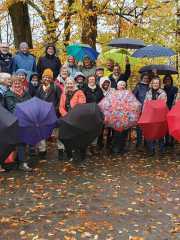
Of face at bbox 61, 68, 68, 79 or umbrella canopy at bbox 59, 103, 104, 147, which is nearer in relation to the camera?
umbrella canopy at bbox 59, 103, 104, 147

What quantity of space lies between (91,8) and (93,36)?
3.49 feet

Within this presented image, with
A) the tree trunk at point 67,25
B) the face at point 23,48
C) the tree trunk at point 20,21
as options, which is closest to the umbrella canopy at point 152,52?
the face at point 23,48

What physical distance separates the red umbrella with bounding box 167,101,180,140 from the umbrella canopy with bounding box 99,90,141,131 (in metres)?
0.77

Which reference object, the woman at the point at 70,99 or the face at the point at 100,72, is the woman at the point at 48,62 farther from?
the woman at the point at 70,99

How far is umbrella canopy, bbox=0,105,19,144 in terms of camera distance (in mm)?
9053

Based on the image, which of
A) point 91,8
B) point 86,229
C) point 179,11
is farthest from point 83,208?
point 179,11

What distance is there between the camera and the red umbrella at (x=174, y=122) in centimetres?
1095

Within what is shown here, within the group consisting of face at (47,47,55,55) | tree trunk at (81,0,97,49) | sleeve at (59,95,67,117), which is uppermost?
tree trunk at (81,0,97,49)

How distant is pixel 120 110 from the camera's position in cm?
1118

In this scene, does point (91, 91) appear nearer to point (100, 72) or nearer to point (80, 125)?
→ point (100, 72)

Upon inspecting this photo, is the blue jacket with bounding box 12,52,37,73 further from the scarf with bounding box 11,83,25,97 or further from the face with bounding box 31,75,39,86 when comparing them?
the scarf with bounding box 11,83,25,97

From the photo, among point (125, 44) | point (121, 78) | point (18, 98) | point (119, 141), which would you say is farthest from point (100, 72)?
point (18, 98)

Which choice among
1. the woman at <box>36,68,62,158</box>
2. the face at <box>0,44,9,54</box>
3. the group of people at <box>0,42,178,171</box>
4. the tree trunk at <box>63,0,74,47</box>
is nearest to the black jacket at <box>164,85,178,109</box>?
the group of people at <box>0,42,178,171</box>

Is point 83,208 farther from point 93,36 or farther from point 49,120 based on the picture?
point 93,36
